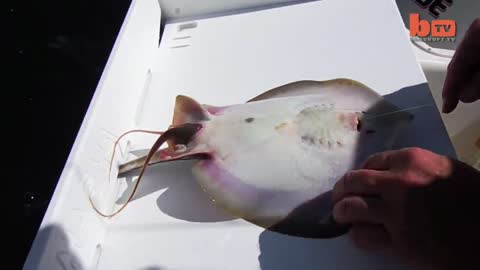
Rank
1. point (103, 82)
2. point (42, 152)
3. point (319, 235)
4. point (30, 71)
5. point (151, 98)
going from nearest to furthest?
point (319, 235) → point (103, 82) → point (151, 98) → point (42, 152) → point (30, 71)

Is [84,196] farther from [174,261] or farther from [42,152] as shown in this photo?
[42,152]

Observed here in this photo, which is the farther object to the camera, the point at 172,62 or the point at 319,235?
the point at 172,62

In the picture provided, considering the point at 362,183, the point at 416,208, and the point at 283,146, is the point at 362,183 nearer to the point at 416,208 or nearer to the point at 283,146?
the point at 416,208

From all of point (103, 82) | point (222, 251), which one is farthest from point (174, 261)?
point (103, 82)

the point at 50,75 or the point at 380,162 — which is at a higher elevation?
the point at 380,162

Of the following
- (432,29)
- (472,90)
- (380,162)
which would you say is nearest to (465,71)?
(472,90)
